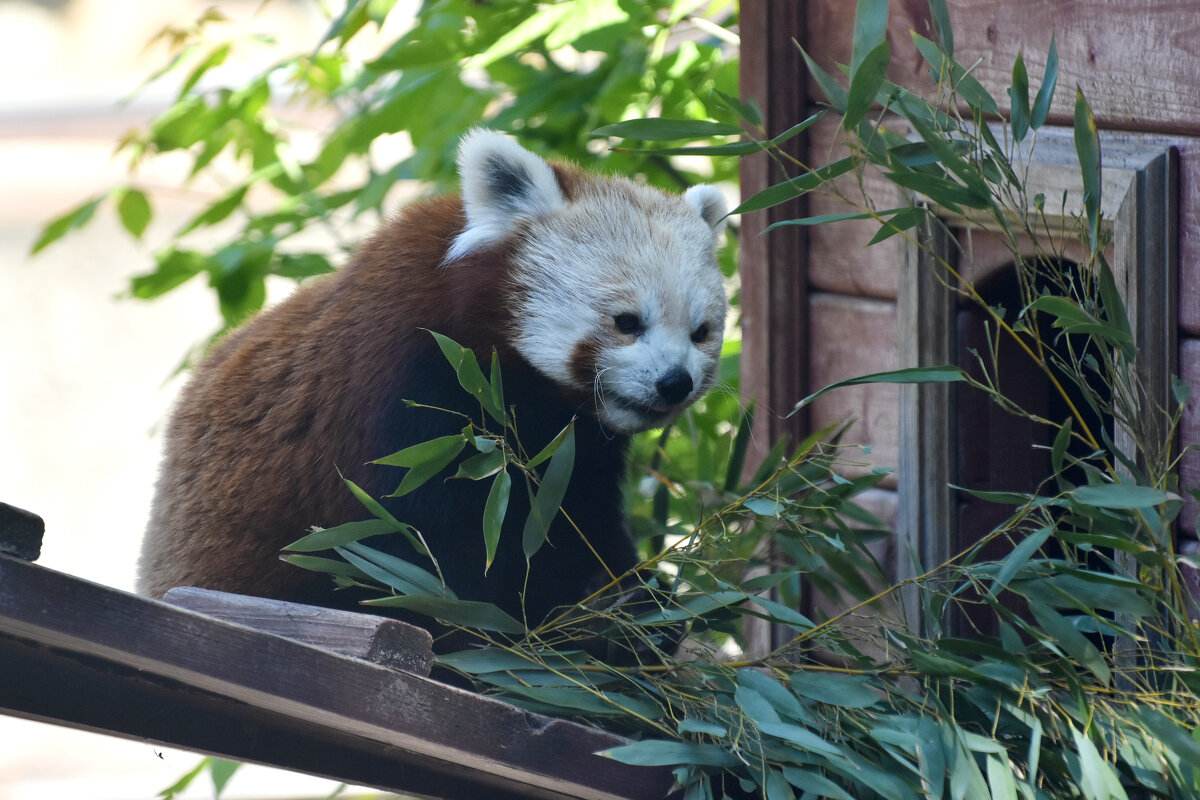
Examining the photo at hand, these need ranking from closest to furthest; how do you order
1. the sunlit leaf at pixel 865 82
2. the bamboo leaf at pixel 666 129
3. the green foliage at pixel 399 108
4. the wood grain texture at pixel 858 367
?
the sunlit leaf at pixel 865 82 < the bamboo leaf at pixel 666 129 < the wood grain texture at pixel 858 367 < the green foliage at pixel 399 108

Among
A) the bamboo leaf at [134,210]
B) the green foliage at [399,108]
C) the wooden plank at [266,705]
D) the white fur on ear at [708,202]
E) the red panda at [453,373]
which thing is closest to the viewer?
the wooden plank at [266,705]

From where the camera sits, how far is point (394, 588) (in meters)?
1.62

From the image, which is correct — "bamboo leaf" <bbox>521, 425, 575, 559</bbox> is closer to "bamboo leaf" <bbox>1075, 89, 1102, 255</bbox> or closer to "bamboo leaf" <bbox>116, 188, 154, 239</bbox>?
"bamboo leaf" <bbox>1075, 89, 1102, 255</bbox>

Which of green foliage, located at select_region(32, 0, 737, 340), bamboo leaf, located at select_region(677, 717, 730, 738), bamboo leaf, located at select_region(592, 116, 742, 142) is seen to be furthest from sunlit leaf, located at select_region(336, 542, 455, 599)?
green foliage, located at select_region(32, 0, 737, 340)

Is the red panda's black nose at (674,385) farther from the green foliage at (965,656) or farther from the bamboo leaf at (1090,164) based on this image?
the bamboo leaf at (1090,164)

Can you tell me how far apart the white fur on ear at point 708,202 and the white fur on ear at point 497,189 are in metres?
0.27

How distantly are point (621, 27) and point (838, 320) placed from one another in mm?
689

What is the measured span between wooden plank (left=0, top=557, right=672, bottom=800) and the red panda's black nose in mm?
506

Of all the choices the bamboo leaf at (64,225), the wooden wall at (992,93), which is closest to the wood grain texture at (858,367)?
the wooden wall at (992,93)

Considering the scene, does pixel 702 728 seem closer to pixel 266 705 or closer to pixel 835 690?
pixel 835 690

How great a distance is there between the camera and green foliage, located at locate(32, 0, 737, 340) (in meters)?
2.62

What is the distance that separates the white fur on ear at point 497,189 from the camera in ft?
6.22

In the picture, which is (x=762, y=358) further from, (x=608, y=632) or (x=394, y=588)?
(x=394, y=588)

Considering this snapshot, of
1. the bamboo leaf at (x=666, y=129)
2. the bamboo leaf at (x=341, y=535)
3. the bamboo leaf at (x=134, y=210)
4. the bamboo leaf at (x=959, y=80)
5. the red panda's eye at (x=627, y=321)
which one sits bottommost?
the bamboo leaf at (x=341, y=535)
